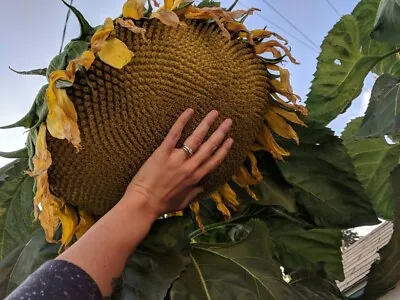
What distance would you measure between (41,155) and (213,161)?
6.7 inches

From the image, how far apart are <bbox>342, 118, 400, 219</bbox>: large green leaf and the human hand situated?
18.6 inches

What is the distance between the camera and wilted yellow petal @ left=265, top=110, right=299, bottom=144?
839 millimetres

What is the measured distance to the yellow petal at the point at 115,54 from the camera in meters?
0.70

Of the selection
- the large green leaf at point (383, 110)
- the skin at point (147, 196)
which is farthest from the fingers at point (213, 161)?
the large green leaf at point (383, 110)

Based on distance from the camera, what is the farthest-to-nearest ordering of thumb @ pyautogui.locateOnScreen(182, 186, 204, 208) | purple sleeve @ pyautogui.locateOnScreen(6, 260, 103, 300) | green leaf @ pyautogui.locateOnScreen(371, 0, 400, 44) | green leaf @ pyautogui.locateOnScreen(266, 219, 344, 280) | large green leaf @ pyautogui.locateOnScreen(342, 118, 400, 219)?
large green leaf @ pyautogui.locateOnScreen(342, 118, 400, 219) → green leaf @ pyautogui.locateOnScreen(266, 219, 344, 280) → green leaf @ pyautogui.locateOnScreen(371, 0, 400, 44) → thumb @ pyautogui.locateOnScreen(182, 186, 204, 208) → purple sleeve @ pyautogui.locateOnScreen(6, 260, 103, 300)

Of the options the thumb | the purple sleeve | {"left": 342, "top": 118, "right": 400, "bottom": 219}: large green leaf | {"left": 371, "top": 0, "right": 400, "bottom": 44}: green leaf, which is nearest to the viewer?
the purple sleeve

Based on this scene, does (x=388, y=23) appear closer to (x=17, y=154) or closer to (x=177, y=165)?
(x=177, y=165)

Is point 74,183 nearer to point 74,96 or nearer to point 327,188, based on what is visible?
point 74,96

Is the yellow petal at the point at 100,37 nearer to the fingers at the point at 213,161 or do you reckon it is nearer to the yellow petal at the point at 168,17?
the yellow petal at the point at 168,17

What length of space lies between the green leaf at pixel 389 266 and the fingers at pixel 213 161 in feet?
0.92

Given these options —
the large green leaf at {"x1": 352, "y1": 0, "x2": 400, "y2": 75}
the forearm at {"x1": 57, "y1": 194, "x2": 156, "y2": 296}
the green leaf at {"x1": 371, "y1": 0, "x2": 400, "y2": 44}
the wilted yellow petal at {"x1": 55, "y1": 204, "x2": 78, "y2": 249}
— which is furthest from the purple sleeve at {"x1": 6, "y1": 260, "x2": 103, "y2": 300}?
the large green leaf at {"x1": 352, "y1": 0, "x2": 400, "y2": 75}

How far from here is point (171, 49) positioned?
724 mm

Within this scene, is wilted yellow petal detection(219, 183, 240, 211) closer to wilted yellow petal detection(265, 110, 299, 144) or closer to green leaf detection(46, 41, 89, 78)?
wilted yellow petal detection(265, 110, 299, 144)

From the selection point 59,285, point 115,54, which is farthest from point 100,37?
point 59,285
